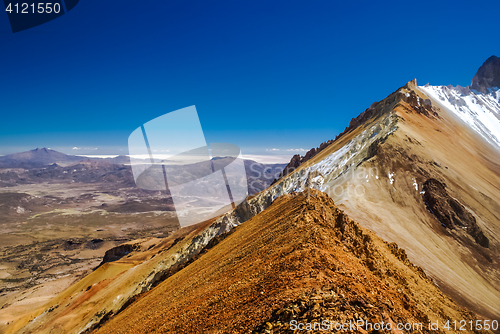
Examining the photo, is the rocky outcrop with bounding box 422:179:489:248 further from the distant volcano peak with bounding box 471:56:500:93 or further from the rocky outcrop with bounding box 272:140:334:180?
the distant volcano peak with bounding box 471:56:500:93

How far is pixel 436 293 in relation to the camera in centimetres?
1412

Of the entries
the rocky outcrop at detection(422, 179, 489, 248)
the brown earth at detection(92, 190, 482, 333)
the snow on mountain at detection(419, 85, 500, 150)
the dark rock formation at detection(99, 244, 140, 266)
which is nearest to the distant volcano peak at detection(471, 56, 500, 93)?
the snow on mountain at detection(419, 85, 500, 150)

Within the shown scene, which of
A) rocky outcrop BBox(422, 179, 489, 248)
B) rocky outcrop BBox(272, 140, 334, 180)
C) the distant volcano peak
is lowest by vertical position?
rocky outcrop BBox(422, 179, 489, 248)

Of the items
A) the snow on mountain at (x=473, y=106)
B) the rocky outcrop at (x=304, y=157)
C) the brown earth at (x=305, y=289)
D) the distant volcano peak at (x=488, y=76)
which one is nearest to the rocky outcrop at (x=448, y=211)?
the brown earth at (x=305, y=289)

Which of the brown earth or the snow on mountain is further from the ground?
the snow on mountain

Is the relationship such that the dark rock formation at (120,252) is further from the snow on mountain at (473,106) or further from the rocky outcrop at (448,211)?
the snow on mountain at (473,106)

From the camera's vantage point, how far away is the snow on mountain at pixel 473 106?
286ft

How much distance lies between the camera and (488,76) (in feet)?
425

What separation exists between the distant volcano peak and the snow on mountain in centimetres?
661

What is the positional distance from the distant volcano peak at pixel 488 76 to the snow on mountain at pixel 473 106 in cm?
661

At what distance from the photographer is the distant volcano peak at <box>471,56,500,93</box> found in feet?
417

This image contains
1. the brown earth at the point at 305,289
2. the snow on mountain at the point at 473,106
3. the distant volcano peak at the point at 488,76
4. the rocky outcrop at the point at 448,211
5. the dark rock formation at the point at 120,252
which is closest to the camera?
the brown earth at the point at 305,289

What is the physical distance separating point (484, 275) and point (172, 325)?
23.9m

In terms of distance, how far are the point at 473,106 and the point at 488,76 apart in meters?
43.9
